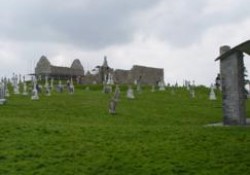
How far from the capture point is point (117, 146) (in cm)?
2481

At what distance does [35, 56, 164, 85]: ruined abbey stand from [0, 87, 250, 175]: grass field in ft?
143

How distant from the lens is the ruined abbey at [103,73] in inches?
3209

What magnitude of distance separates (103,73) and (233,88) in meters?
47.8

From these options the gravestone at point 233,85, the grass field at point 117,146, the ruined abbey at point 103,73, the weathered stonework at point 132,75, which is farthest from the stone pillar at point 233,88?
the weathered stonework at point 132,75

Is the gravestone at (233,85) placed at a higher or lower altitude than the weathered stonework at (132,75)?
lower

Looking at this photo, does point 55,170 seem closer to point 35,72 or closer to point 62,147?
point 62,147

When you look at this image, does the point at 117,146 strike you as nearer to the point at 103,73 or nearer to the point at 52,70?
the point at 103,73

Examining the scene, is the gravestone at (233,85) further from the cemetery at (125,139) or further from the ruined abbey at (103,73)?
the ruined abbey at (103,73)

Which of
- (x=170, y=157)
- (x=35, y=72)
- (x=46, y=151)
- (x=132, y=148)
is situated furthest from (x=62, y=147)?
(x=35, y=72)

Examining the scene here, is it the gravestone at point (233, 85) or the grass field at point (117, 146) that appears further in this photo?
the gravestone at point (233, 85)

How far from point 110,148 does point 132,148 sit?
86cm

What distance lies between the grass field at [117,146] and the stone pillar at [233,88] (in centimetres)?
162

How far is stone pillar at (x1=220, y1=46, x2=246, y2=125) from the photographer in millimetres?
33781

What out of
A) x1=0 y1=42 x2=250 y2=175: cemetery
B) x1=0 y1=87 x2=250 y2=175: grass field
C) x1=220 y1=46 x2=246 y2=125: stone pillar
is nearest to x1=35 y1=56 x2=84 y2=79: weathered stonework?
x1=0 y1=42 x2=250 y2=175: cemetery
